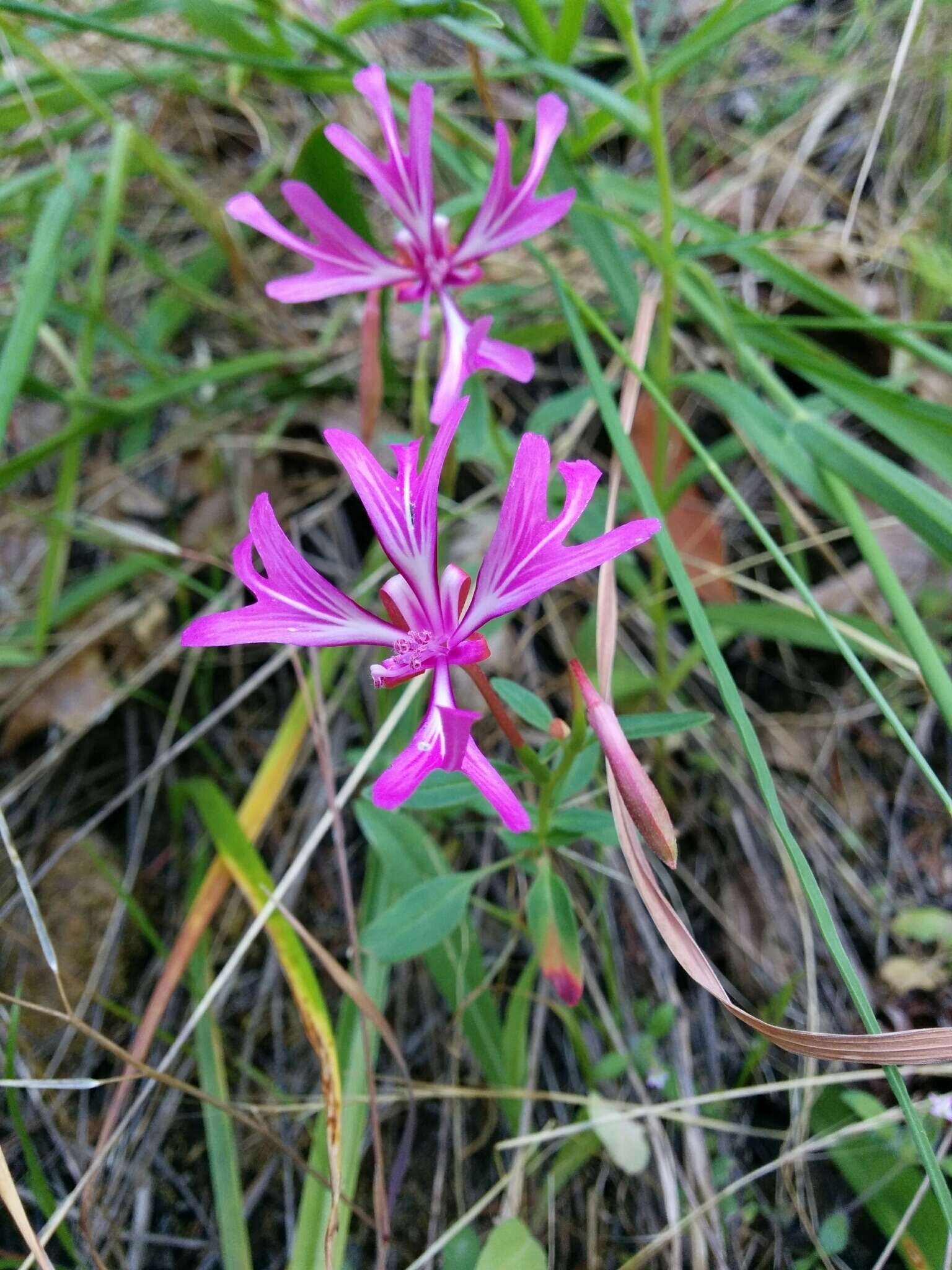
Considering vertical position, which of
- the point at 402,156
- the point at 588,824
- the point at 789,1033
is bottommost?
the point at 789,1033

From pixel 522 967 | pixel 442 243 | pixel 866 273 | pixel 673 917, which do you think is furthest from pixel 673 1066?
pixel 866 273

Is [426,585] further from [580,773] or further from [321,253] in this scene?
[321,253]

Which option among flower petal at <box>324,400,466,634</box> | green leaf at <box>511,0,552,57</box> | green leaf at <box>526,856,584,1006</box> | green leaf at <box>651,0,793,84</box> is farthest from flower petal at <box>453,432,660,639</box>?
green leaf at <box>511,0,552,57</box>

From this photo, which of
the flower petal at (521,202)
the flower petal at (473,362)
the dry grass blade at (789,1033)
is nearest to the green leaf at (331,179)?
the flower petal at (521,202)

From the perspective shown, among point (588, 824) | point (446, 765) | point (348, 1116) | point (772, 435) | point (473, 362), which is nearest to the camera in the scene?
point (446, 765)

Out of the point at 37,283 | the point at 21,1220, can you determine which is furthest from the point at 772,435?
the point at 21,1220

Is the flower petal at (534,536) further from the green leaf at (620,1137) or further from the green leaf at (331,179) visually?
the green leaf at (331,179)

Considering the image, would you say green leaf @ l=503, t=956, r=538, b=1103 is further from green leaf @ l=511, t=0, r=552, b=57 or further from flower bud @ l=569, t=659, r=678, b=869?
green leaf @ l=511, t=0, r=552, b=57

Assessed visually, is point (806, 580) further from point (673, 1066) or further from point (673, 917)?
point (673, 917)
